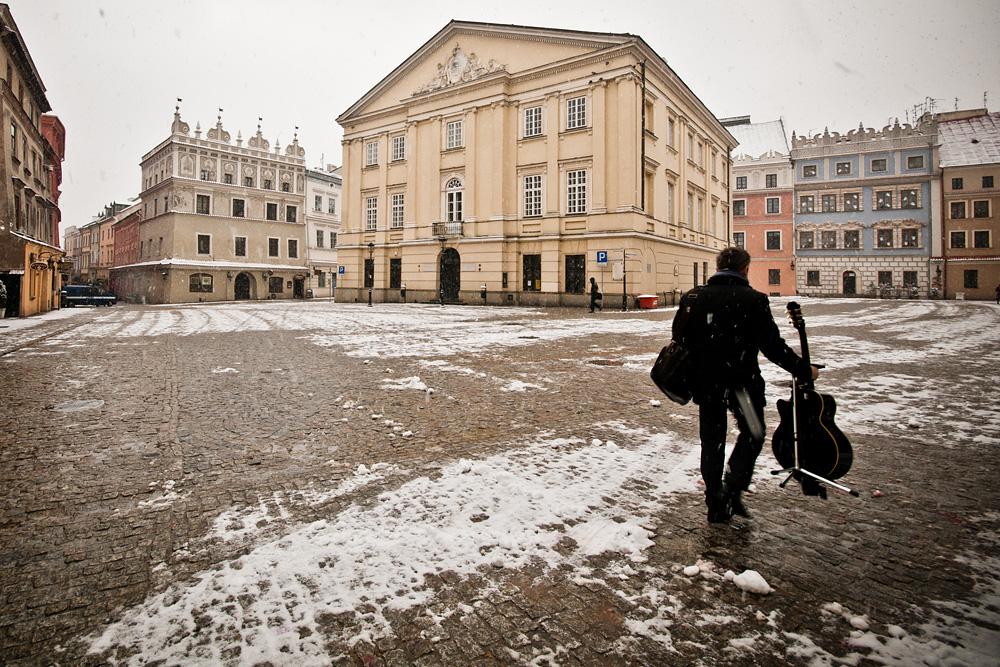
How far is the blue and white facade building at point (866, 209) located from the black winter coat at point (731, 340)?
188ft

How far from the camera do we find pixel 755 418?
324 cm

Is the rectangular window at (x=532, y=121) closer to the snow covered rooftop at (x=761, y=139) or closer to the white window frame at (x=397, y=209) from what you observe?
the white window frame at (x=397, y=209)

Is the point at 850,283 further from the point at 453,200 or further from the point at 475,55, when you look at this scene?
the point at 475,55

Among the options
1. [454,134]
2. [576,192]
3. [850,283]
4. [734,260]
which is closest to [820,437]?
[734,260]

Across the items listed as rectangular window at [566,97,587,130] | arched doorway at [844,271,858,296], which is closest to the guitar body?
rectangular window at [566,97,587,130]

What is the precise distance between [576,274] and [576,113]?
9406 millimetres

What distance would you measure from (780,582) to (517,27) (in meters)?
34.7

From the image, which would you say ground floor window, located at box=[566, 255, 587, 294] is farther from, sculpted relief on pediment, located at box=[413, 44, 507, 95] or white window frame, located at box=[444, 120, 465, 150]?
sculpted relief on pediment, located at box=[413, 44, 507, 95]

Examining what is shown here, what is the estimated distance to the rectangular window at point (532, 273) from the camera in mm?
31328

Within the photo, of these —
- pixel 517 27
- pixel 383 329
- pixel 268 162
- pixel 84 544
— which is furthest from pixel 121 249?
pixel 84 544

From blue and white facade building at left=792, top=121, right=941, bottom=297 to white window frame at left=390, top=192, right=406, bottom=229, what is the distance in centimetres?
4032

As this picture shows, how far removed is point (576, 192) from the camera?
99.2ft

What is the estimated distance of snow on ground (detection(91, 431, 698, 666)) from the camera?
2250 millimetres

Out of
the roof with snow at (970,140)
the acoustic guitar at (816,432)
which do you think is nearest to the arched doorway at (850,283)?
the roof with snow at (970,140)
